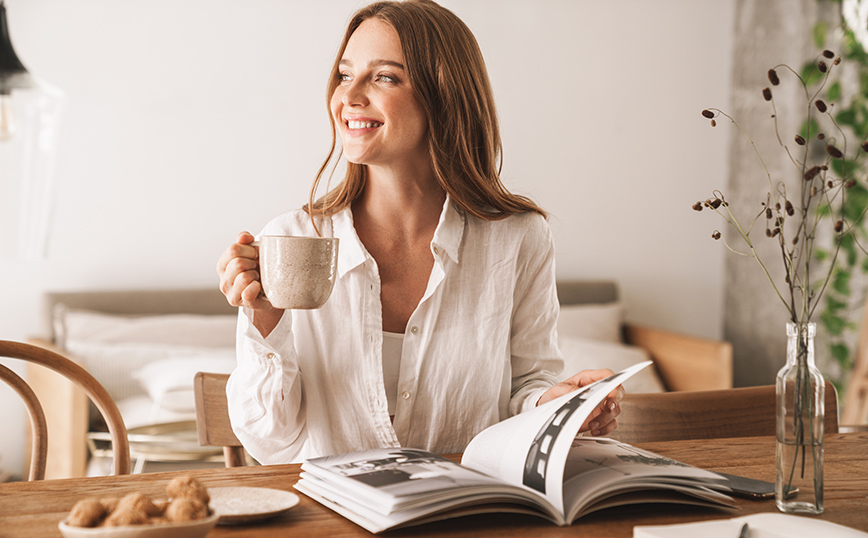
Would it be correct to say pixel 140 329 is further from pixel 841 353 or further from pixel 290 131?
pixel 841 353

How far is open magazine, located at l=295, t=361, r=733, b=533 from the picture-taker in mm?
702

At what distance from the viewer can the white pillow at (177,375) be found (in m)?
2.32

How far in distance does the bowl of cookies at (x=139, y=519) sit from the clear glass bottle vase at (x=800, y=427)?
0.53 meters

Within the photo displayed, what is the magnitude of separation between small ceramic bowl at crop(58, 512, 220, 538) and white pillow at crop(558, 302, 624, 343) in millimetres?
2578

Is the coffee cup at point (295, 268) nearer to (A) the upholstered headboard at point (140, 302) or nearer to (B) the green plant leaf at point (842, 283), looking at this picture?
(A) the upholstered headboard at point (140, 302)

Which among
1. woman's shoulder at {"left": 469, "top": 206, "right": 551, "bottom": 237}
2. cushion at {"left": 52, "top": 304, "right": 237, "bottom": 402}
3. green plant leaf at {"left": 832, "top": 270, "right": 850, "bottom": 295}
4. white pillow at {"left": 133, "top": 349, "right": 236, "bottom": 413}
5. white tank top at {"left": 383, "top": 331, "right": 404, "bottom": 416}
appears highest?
woman's shoulder at {"left": 469, "top": 206, "right": 551, "bottom": 237}

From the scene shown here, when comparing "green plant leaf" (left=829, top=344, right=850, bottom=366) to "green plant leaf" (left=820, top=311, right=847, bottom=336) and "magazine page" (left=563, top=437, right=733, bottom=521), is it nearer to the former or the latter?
"green plant leaf" (left=820, top=311, right=847, bottom=336)

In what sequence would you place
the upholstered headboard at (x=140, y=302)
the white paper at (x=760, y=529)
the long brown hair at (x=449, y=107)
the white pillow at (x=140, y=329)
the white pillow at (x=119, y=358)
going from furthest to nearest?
the upholstered headboard at (x=140, y=302), the white pillow at (x=140, y=329), the white pillow at (x=119, y=358), the long brown hair at (x=449, y=107), the white paper at (x=760, y=529)

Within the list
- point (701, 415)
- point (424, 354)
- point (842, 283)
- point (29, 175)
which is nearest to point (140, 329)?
point (29, 175)

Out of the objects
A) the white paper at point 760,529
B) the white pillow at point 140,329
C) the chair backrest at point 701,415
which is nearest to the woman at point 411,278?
the chair backrest at point 701,415

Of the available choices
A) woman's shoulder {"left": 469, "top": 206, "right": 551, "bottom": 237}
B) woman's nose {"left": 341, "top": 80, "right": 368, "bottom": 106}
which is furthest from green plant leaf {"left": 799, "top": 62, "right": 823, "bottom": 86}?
woman's nose {"left": 341, "top": 80, "right": 368, "bottom": 106}

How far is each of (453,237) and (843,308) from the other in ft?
7.18

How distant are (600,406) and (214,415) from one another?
55 cm

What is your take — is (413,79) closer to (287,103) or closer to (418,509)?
(418,509)
